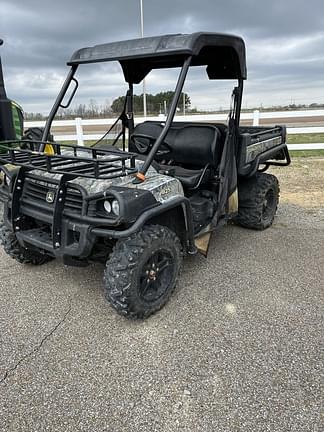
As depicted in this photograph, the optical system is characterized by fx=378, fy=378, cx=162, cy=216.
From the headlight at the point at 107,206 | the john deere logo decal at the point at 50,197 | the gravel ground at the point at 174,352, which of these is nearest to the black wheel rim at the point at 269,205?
the gravel ground at the point at 174,352

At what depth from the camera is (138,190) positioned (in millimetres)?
2564

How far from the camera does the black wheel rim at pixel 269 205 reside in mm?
4620

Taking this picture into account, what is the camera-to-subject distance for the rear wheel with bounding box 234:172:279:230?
4.39 m

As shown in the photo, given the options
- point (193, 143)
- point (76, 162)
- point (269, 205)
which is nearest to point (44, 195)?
point (76, 162)

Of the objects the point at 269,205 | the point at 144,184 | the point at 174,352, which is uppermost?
the point at 144,184

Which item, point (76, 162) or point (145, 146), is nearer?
→ point (76, 162)

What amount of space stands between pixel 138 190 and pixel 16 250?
57.9 inches

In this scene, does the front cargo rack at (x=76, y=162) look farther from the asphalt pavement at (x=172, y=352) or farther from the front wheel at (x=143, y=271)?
the asphalt pavement at (x=172, y=352)

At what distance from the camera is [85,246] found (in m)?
2.50

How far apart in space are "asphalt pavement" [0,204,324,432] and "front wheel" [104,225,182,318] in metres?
0.15

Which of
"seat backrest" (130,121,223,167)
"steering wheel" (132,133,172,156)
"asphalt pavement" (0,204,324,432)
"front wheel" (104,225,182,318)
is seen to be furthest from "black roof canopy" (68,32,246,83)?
"asphalt pavement" (0,204,324,432)

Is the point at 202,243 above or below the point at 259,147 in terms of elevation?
below

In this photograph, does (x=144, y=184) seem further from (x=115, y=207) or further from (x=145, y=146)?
(x=145, y=146)

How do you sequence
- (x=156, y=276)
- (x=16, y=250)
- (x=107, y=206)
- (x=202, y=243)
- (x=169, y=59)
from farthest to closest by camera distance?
1. (x=202, y=243)
2. (x=16, y=250)
3. (x=169, y=59)
4. (x=156, y=276)
5. (x=107, y=206)
